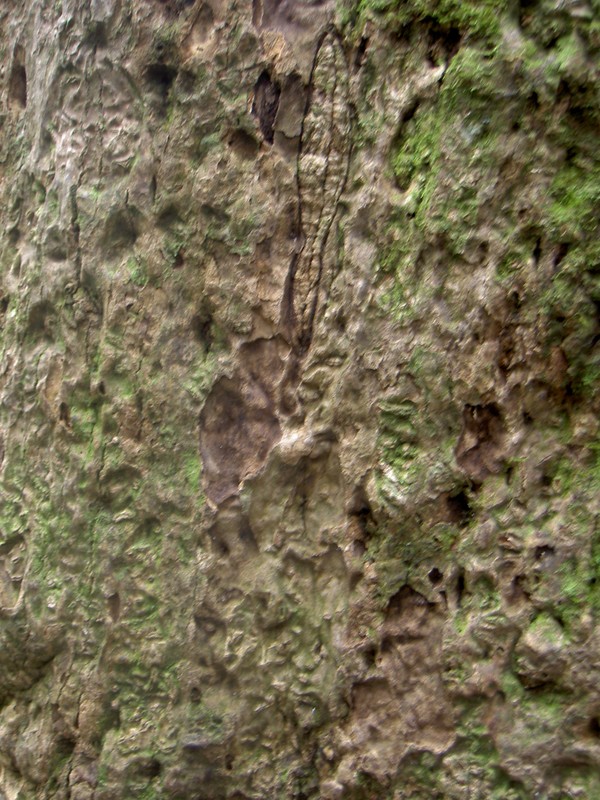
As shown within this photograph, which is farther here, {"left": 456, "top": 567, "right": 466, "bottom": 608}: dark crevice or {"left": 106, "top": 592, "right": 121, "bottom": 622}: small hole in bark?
{"left": 106, "top": 592, "right": 121, "bottom": 622}: small hole in bark

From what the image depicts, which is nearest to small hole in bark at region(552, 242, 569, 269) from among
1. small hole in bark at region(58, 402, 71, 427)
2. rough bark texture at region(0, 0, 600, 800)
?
rough bark texture at region(0, 0, 600, 800)

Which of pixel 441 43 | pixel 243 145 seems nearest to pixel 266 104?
pixel 243 145

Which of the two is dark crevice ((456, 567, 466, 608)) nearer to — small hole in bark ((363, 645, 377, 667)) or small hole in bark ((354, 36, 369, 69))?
small hole in bark ((363, 645, 377, 667))

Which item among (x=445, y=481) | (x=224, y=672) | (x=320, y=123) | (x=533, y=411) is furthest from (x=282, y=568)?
(x=320, y=123)

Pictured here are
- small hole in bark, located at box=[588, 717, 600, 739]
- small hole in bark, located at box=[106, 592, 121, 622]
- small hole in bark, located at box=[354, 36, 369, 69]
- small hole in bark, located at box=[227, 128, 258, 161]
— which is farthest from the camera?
small hole in bark, located at box=[106, 592, 121, 622]

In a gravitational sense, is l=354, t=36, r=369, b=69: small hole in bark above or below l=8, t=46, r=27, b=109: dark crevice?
above

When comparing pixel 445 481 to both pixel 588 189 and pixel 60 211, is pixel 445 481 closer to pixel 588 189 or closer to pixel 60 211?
pixel 588 189

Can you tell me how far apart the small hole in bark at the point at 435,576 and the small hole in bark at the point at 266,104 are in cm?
98

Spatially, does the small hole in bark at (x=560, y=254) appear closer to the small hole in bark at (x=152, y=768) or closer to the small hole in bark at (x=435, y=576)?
the small hole in bark at (x=435, y=576)

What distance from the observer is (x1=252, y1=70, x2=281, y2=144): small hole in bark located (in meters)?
1.67

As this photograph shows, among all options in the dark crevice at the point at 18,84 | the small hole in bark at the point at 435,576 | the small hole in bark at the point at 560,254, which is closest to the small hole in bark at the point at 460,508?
the small hole in bark at the point at 435,576

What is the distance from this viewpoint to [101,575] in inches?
72.4

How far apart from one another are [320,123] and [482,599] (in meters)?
1.04

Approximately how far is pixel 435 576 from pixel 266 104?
1.07 m
